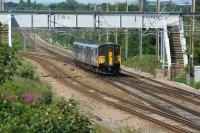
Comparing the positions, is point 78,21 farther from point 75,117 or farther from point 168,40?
point 75,117

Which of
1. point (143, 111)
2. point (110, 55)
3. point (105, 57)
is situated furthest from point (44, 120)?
point (110, 55)

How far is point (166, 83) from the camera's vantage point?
137 feet

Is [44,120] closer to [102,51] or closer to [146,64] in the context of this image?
[102,51]

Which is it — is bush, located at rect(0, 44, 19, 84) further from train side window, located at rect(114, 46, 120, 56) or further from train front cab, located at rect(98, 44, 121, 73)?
train side window, located at rect(114, 46, 120, 56)

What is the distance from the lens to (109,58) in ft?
150

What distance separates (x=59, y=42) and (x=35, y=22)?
3160 inches

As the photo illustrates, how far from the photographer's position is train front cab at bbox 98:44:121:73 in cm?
4550

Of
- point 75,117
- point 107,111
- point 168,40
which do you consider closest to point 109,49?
point 168,40

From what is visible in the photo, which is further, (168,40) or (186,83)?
(168,40)

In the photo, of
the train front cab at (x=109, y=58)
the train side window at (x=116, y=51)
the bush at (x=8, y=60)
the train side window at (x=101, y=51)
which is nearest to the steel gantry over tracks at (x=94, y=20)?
the train side window at (x=116, y=51)

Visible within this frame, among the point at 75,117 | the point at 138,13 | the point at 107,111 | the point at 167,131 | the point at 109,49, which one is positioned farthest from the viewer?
the point at 138,13

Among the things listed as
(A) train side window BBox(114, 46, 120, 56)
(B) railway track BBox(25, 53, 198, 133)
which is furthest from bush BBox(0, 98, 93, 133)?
(A) train side window BBox(114, 46, 120, 56)

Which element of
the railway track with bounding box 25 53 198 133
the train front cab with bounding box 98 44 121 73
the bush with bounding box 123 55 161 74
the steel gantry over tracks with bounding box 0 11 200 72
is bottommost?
the railway track with bounding box 25 53 198 133

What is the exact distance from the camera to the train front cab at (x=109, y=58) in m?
45.5
